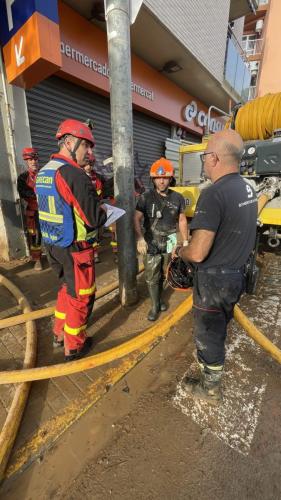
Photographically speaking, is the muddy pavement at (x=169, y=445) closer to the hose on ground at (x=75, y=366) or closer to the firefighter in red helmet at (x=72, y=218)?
the hose on ground at (x=75, y=366)

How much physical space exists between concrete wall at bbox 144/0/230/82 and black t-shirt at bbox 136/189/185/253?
208 inches

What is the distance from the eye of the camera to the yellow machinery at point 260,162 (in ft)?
11.6

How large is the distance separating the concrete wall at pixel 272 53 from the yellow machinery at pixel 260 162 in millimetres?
22955

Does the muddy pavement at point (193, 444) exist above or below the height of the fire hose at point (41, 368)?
below

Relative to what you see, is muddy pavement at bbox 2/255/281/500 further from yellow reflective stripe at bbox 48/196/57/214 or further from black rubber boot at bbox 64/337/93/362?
yellow reflective stripe at bbox 48/196/57/214

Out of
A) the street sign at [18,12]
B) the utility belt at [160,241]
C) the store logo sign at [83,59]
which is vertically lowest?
the utility belt at [160,241]

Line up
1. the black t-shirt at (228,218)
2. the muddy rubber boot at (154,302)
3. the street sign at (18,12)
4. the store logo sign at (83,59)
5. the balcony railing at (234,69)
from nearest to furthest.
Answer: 1. the black t-shirt at (228,218)
2. the muddy rubber boot at (154,302)
3. the street sign at (18,12)
4. the store logo sign at (83,59)
5. the balcony railing at (234,69)

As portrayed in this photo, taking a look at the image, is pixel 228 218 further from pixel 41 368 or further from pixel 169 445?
pixel 41 368

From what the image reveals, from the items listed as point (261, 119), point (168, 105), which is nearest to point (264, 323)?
point (261, 119)

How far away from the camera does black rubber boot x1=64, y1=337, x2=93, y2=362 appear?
2.29 meters

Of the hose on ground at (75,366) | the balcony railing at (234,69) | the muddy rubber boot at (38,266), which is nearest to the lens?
the hose on ground at (75,366)

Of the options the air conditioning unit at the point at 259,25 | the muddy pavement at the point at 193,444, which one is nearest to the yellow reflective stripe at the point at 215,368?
the muddy pavement at the point at 193,444

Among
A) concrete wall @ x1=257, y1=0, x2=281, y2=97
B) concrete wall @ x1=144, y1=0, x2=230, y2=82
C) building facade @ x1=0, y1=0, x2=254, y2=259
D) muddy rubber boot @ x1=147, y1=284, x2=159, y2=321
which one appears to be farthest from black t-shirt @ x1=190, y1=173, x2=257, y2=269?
concrete wall @ x1=257, y1=0, x2=281, y2=97

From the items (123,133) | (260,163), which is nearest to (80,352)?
(123,133)
